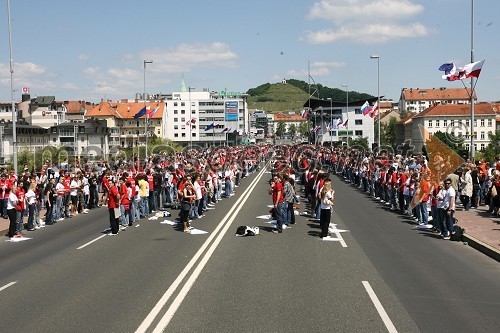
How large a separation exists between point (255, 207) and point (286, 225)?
17.8 ft

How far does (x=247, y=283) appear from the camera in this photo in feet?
32.0

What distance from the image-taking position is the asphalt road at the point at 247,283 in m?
7.61

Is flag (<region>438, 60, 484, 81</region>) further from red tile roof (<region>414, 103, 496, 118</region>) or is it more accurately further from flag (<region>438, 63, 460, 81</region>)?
red tile roof (<region>414, 103, 496, 118</region>)

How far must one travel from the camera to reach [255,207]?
74.8 feet

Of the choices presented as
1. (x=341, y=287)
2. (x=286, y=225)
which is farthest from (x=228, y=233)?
(x=341, y=287)

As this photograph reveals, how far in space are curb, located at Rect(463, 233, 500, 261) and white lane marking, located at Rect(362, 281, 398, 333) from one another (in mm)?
4227

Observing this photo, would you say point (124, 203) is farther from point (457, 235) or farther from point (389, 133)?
point (389, 133)

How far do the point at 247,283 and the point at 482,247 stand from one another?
6.59m

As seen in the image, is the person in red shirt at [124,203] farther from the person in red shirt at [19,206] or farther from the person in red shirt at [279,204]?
the person in red shirt at [279,204]

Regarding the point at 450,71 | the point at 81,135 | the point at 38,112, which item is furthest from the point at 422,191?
the point at 38,112

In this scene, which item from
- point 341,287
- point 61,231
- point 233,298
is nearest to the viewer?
point 233,298

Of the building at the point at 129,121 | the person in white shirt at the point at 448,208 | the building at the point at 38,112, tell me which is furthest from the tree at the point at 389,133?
the person in white shirt at the point at 448,208

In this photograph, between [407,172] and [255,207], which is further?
[255,207]

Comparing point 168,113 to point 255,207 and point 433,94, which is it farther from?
point 255,207
